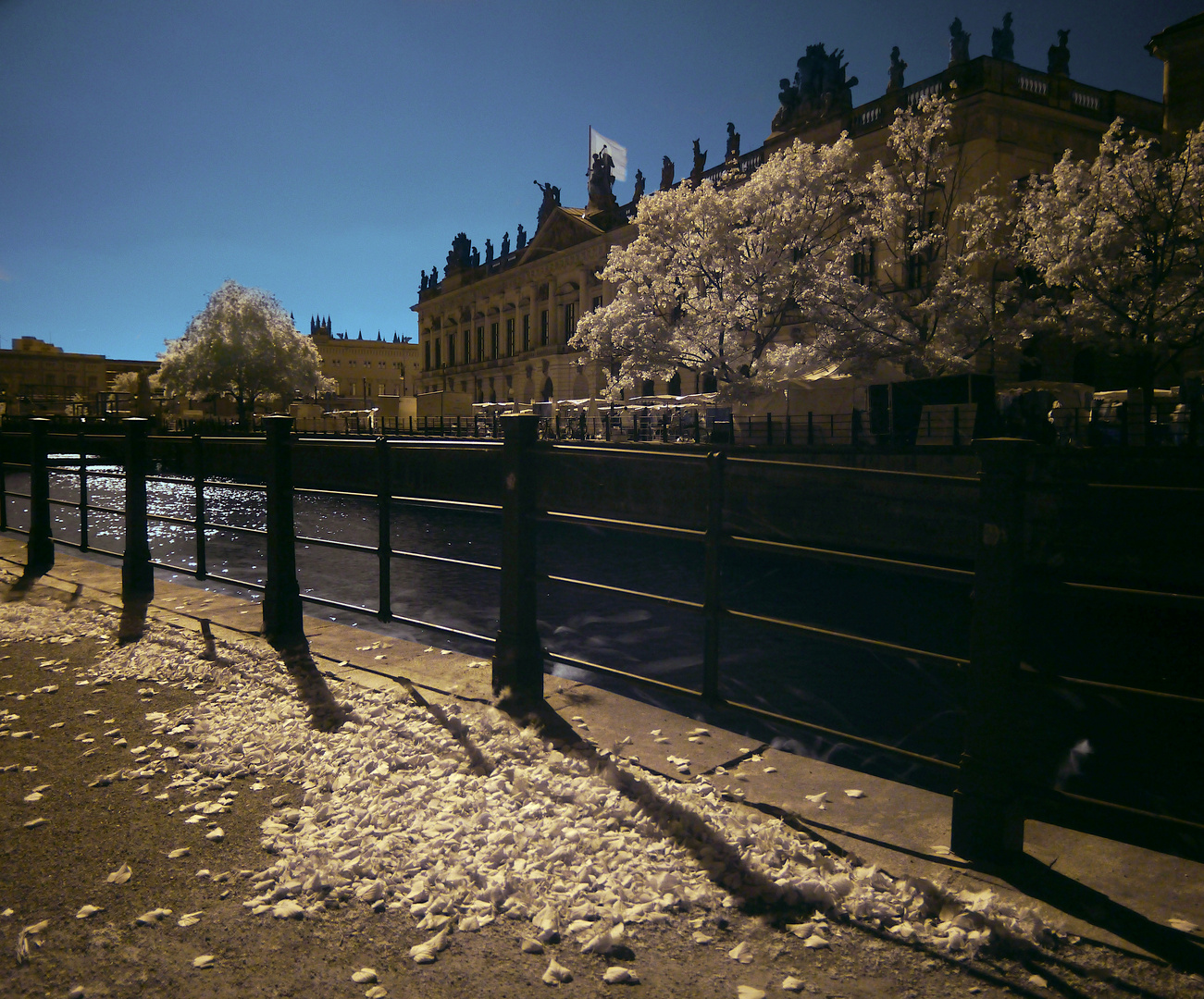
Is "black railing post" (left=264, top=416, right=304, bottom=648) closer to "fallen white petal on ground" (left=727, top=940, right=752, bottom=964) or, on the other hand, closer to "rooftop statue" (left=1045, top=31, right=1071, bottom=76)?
"fallen white petal on ground" (left=727, top=940, right=752, bottom=964)

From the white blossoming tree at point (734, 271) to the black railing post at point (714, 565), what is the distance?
1021 inches

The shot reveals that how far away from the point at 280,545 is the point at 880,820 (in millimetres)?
4313

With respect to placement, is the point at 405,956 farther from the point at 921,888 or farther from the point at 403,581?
the point at 403,581

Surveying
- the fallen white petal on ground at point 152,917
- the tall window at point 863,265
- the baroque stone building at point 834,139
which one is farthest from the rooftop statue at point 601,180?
the fallen white petal on ground at point 152,917

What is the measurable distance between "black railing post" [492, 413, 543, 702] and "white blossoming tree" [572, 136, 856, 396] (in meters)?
→ 25.4

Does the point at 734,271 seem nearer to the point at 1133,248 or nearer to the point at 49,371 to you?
the point at 1133,248

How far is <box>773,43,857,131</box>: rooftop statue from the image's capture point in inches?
1619

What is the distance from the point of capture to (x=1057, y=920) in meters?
2.44

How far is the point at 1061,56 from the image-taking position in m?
36.2

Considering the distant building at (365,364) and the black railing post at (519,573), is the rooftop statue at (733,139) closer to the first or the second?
the black railing post at (519,573)

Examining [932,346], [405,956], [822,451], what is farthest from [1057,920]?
[932,346]

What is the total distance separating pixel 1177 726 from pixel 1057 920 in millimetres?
5718

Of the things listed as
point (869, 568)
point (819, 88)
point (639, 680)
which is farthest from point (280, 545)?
point (819, 88)

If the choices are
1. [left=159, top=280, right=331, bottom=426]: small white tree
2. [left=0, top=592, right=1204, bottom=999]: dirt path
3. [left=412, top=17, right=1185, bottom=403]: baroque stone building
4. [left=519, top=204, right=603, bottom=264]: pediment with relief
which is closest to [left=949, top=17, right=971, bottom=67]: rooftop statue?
[left=412, top=17, right=1185, bottom=403]: baroque stone building
